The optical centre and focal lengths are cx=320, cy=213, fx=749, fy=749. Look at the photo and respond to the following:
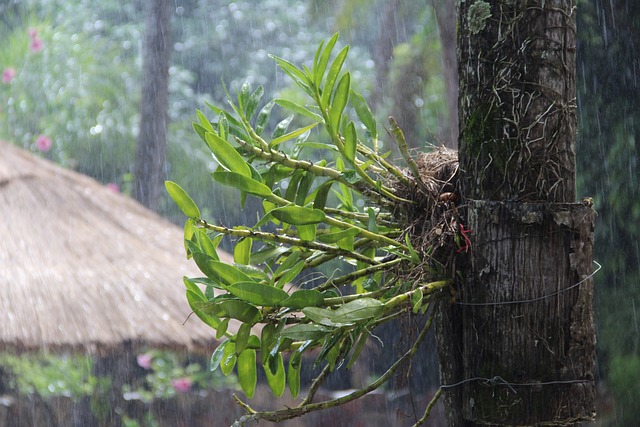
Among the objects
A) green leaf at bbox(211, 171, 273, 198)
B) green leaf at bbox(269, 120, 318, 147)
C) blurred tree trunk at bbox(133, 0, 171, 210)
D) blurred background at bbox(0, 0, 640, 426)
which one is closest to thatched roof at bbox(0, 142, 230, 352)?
blurred background at bbox(0, 0, 640, 426)

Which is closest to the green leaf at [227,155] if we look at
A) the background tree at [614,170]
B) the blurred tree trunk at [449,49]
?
the background tree at [614,170]

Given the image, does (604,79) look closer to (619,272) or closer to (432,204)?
(619,272)

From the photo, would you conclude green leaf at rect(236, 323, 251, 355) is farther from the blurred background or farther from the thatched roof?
the thatched roof

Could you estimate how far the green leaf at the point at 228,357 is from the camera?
854mm

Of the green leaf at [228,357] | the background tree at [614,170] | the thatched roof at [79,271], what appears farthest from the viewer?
the background tree at [614,170]

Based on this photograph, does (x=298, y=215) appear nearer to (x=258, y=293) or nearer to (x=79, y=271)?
(x=258, y=293)

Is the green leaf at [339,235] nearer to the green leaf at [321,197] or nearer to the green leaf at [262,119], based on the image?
the green leaf at [321,197]

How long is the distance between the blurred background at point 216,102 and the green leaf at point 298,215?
0.29 meters

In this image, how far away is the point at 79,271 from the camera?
288cm

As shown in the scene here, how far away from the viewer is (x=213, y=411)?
14.8 ft

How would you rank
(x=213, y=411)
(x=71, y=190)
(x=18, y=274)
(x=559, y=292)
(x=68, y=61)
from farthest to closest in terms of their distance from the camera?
(x=68, y=61) < (x=213, y=411) < (x=71, y=190) < (x=18, y=274) < (x=559, y=292)

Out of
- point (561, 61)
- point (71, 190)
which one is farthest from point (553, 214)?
point (71, 190)

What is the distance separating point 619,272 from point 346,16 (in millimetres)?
3557

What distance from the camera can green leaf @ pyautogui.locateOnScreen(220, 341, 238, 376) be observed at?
2.80 feet
